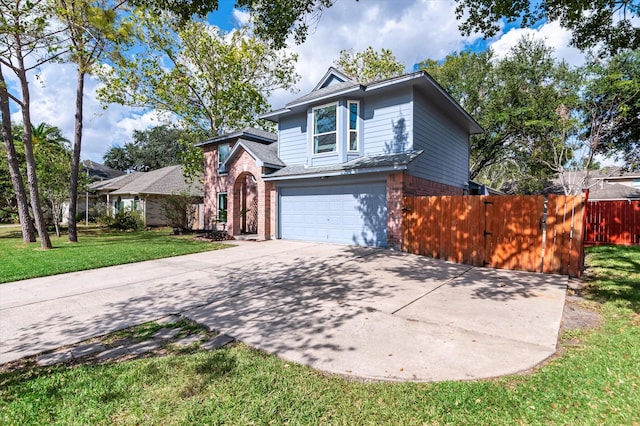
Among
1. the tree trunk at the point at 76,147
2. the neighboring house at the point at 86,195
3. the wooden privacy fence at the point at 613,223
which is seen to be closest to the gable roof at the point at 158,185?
the neighboring house at the point at 86,195

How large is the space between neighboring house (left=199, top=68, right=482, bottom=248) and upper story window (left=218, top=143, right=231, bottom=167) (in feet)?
9.02

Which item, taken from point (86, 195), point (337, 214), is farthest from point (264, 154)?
point (86, 195)

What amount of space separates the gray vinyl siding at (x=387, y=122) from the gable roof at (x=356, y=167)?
1.34 ft

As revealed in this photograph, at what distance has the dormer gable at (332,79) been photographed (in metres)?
13.7

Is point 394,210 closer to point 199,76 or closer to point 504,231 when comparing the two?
point 504,231

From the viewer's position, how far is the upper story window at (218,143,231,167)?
60.8ft

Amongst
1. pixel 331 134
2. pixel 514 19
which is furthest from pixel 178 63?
pixel 514 19

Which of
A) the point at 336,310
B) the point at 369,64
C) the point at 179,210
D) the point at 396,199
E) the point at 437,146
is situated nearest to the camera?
the point at 336,310

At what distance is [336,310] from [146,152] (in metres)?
50.8

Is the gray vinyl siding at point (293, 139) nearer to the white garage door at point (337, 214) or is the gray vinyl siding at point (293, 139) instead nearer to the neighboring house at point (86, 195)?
the white garage door at point (337, 214)

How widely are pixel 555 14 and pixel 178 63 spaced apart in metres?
20.3

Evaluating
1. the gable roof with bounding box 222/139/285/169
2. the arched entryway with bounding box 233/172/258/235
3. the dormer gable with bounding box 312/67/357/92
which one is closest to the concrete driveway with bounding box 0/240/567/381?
the gable roof with bounding box 222/139/285/169

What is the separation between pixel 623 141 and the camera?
17.9 m

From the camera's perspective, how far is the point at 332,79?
1434cm
